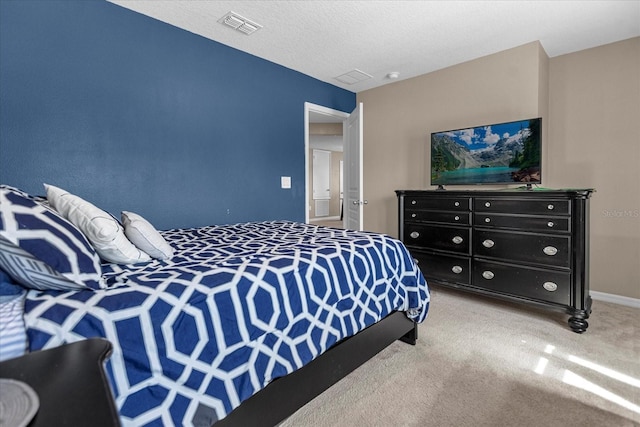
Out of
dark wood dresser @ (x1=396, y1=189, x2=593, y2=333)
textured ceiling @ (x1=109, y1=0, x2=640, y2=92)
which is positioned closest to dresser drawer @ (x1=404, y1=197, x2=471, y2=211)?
dark wood dresser @ (x1=396, y1=189, x2=593, y2=333)

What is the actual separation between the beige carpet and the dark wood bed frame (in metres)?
0.14

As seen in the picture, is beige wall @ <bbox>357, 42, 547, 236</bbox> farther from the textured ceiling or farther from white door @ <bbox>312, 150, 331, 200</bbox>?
white door @ <bbox>312, 150, 331, 200</bbox>

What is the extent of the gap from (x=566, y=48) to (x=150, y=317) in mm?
4142

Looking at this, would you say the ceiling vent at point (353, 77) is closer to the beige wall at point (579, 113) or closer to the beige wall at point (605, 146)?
the beige wall at point (579, 113)

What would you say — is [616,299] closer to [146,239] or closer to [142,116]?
[146,239]

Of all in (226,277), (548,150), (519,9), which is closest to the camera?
(226,277)

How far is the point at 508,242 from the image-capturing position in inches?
106

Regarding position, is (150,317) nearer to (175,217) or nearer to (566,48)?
(175,217)

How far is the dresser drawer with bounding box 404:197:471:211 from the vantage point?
2.97m

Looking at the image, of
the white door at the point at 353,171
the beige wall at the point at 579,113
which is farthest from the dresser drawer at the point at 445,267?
the beige wall at the point at 579,113

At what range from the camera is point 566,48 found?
3125 mm

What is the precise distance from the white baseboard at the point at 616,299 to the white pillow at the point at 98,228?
3985mm

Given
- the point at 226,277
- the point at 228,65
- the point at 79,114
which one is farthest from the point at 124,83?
the point at 226,277

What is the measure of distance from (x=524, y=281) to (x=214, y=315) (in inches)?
100
